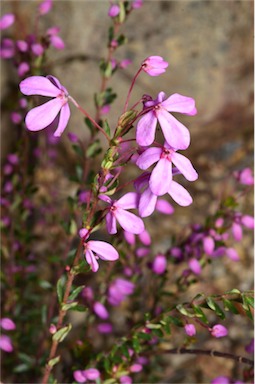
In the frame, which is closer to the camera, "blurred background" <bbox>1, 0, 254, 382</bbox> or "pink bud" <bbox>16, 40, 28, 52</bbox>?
"pink bud" <bbox>16, 40, 28, 52</bbox>

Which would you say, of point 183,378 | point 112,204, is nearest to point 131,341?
point 112,204

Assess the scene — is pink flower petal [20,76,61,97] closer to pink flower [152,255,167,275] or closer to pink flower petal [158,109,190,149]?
pink flower petal [158,109,190,149]

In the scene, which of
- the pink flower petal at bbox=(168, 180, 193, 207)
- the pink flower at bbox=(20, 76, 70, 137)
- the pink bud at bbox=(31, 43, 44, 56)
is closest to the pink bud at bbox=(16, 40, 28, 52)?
the pink bud at bbox=(31, 43, 44, 56)

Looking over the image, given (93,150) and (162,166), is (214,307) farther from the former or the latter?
(93,150)

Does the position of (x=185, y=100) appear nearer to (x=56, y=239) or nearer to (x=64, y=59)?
(x=56, y=239)

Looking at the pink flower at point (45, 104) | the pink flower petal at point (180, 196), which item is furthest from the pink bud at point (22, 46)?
the pink flower petal at point (180, 196)

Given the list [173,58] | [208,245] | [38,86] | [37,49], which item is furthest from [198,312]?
[173,58]
